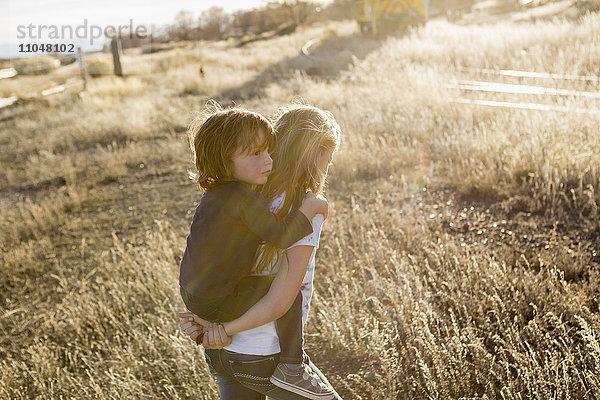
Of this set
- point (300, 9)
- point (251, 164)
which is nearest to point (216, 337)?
point (251, 164)

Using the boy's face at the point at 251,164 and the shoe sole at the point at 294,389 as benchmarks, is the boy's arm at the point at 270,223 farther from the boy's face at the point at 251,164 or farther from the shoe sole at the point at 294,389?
the shoe sole at the point at 294,389

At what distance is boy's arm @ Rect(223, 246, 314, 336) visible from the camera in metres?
1.43

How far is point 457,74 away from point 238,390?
10828 millimetres

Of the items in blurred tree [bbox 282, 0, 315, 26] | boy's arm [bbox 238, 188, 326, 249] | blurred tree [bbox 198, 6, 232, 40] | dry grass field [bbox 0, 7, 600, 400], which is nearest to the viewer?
boy's arm [bbox 238, 188, 326, 249]

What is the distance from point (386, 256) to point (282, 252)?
2.53m

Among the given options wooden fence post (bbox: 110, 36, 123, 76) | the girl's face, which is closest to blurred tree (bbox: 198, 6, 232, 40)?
wooden fence post (bbox: 110, 36, 123, 76)

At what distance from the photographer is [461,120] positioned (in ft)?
22.8

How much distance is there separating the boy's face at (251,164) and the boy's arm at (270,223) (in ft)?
0.15

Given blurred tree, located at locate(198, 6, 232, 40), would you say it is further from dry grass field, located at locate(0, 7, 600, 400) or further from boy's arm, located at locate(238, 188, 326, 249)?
boy's arm, located at locate(238, 188, 326, 249)

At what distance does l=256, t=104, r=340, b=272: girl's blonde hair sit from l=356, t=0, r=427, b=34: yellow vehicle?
77.6 ft

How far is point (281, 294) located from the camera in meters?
1.43

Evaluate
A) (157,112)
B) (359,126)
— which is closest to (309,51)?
(157,112)

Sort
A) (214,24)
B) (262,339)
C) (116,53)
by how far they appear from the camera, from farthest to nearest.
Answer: (214,24) < (116,53) < (262,339)

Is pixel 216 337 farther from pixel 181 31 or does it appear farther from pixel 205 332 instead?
pixel 181 31
